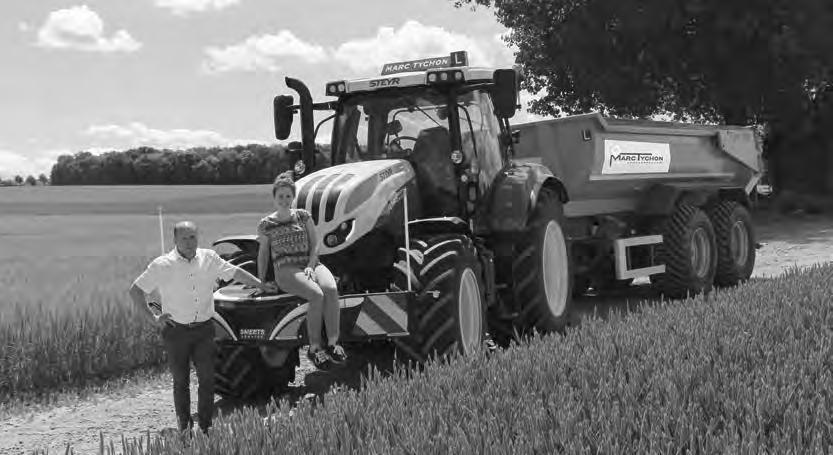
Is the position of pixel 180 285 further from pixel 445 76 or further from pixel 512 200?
pixel 512 200

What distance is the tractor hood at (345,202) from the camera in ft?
23.1

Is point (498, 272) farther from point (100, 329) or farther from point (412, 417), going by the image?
point (412, 417)

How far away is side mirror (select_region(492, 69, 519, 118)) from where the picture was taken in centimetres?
754

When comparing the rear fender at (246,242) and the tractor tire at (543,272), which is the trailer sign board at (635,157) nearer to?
the tractor tire at (543,272)

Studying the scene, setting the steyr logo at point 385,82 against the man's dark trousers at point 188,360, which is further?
the steyr logo at point 385,82

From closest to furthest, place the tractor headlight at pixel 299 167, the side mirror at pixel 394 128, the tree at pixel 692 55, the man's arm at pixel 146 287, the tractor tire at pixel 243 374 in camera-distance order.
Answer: the man's arm at pixel 146 287 → the tractor tire at pixel 243 374 → the side mirror at pixel 394 128 → the tractor headlight at pixel 299 167 → the tree at pixel 692 55

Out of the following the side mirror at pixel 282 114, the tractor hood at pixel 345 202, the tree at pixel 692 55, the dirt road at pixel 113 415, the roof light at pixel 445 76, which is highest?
the tree at pixel 692 55

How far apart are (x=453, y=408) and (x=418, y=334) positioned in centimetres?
225

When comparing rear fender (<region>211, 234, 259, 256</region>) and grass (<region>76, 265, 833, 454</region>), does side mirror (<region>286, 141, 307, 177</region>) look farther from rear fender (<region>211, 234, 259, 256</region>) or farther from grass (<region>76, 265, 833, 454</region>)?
grass (<region>76, 265, 833, 454</region>)

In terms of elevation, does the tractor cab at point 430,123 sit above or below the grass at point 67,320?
above

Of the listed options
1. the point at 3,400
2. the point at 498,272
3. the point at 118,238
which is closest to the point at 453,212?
the point at 498,272

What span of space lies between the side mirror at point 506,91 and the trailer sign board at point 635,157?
11.4 feet

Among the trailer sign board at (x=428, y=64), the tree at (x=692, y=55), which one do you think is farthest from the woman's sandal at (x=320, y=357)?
the tree at (x=692, y=55)

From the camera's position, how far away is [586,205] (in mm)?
10867
